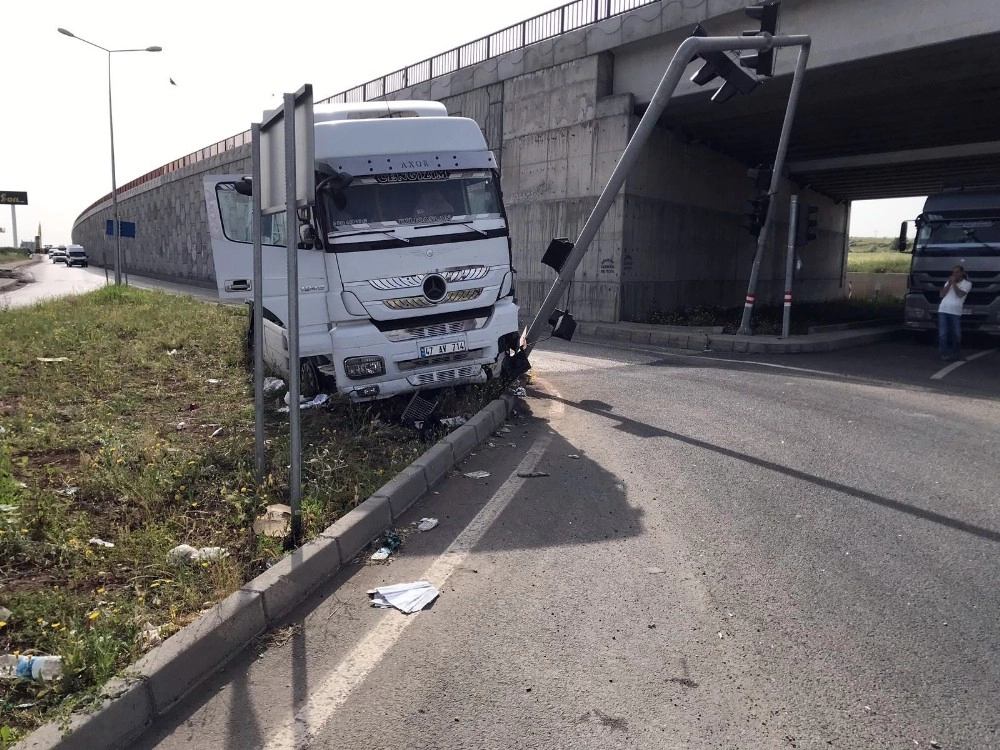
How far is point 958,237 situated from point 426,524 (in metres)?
15.5

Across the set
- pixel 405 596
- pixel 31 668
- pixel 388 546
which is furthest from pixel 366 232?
pixel 31 668

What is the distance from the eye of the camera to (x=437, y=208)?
25.2 feet

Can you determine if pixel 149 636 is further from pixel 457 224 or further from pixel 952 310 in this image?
pixel 952 310

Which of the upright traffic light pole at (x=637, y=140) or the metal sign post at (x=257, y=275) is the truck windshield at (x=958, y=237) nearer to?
the upright traffic light pole at (x=637, y=140)

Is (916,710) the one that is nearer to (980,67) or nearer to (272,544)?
(272,544)

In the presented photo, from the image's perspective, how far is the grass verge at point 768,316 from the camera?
1826cm

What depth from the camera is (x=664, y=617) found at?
3668 mm

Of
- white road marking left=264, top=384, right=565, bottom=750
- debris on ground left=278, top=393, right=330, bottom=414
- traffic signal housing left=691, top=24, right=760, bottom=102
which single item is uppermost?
traffic signal housing left=691, top=24, right=760, bottom=102

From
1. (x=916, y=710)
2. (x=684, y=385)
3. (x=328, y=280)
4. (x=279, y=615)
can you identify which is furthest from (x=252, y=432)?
(x=684, y=385)

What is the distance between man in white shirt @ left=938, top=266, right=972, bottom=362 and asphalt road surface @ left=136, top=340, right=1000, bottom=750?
7.39 meters

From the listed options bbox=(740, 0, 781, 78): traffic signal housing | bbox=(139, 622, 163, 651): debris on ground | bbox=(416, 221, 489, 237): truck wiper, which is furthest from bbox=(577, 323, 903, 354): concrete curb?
bbox=(139, 622, 163, 651): debris on ground

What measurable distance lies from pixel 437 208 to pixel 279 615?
4.99 m

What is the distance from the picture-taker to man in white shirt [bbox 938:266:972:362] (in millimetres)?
13227

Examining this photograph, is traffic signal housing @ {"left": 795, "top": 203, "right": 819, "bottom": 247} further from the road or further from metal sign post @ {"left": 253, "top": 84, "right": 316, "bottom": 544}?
the road
